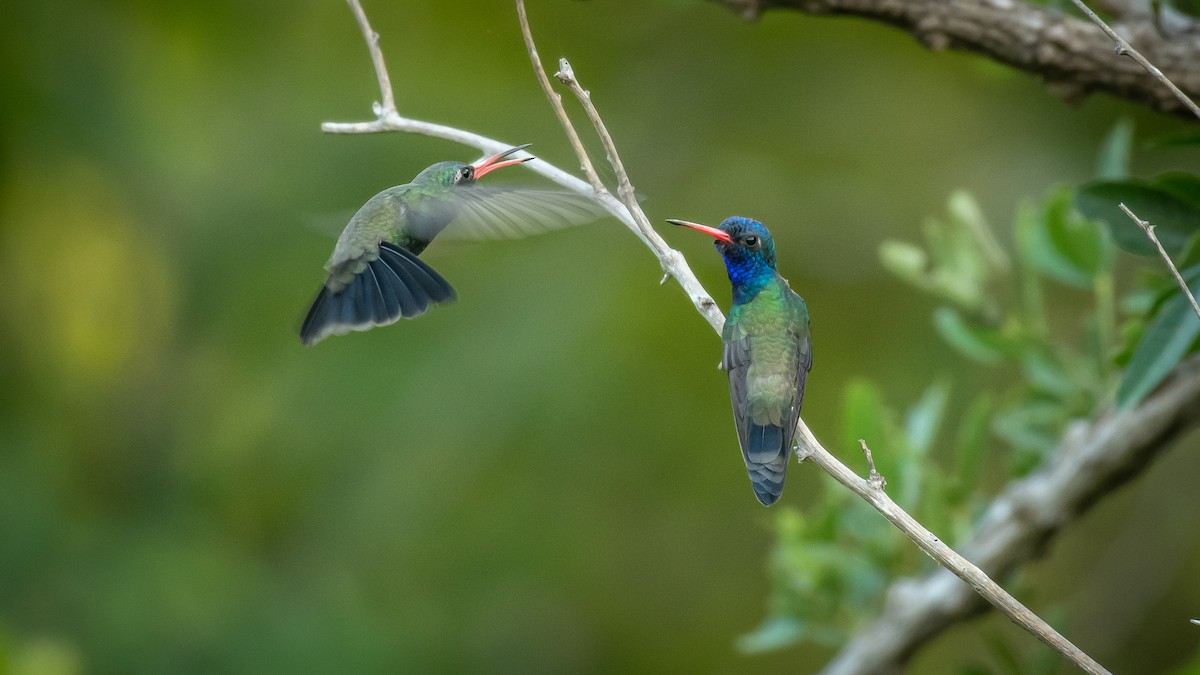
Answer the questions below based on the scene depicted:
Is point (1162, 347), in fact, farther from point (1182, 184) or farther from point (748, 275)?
point (748, 275)

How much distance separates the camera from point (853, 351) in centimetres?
507

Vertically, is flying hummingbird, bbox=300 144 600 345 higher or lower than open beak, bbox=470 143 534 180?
lower

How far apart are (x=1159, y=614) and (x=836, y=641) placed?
2183 millimetres

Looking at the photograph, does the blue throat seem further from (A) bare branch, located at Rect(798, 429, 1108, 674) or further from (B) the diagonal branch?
(A) bare branch, located at Rect(798, 429, 1108, 674)

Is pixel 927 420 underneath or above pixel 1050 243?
underneath

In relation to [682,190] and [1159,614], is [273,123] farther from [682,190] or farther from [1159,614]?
[1159,614]

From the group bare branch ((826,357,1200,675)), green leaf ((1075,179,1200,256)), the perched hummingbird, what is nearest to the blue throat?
the perched hummingbird

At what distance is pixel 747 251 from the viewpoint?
1.97m

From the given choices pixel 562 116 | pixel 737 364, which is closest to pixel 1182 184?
pixel 737 364

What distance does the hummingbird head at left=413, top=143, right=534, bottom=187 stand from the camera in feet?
5.42

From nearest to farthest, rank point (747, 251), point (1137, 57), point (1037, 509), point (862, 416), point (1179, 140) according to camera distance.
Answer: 1. point (1137, 57)
2. point (747, 251)
3. point (1179, 140)
4. point (1037, 509)
5. point (862, 416)

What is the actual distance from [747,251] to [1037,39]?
30.8 inches

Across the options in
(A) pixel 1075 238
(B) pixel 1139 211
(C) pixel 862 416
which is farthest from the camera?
(C) pixel 862 416

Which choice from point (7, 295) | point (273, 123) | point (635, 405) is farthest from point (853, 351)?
point (7, 295)
